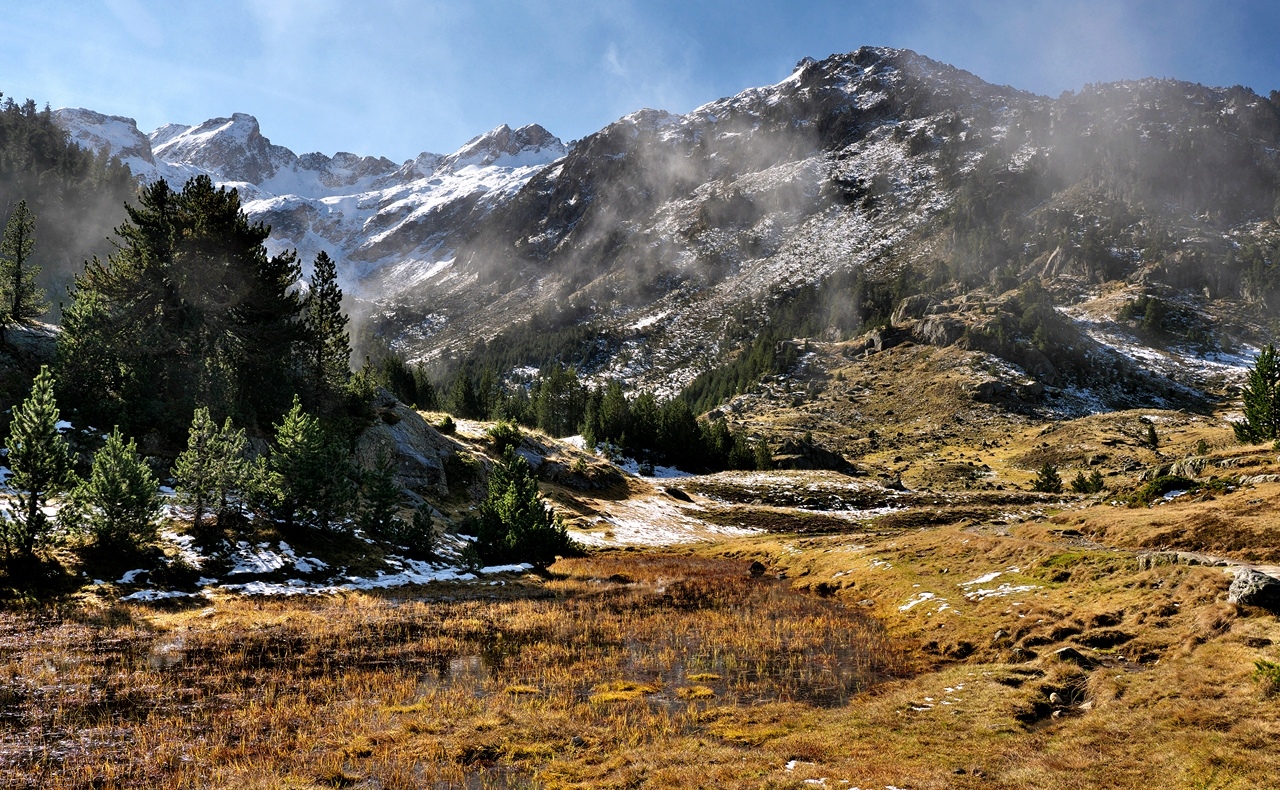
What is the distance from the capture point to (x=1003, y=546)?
25.8m

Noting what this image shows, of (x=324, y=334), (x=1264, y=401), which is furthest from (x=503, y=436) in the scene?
(x=1264, y=401)

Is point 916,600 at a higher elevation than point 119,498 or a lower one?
lower

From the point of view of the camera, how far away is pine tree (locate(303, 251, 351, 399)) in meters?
52.2

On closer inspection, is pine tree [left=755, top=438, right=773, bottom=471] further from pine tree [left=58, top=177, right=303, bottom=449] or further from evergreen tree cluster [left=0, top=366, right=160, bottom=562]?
evergreen tree cluster [left=0, top=366, right=160, bottom=562]

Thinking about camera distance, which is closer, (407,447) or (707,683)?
(707,683)

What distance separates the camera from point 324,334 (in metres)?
53.4

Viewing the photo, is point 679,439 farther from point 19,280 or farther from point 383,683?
point 383,683

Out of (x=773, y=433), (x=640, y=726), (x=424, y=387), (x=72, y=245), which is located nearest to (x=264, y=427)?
(x=640, y=726)

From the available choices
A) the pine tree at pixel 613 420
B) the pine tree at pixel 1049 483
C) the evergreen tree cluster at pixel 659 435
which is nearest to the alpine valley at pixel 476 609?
the pine tree at pixel 1049 483

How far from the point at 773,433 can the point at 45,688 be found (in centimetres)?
13972

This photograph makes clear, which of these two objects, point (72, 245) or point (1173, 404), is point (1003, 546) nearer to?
point (1173, 404)

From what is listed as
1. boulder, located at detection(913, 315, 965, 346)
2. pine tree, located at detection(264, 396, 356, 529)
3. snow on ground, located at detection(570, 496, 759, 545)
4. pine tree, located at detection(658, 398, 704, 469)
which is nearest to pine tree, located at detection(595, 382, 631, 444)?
pine tree, located at detection(658, 398, 704, 469)

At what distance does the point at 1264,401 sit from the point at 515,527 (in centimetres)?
6647

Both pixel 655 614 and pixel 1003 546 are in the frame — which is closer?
pixel 655 614
